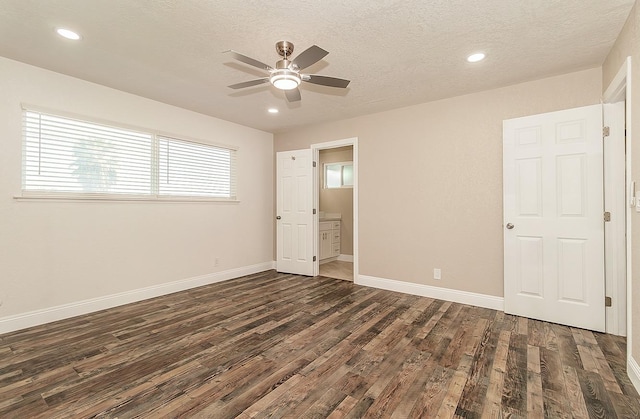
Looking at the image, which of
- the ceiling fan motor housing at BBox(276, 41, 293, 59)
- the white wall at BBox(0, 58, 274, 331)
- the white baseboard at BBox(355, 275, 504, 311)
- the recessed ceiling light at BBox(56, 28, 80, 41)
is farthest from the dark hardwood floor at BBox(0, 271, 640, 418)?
the recessed ceiling light at BBox(56, 28, 80, 41)

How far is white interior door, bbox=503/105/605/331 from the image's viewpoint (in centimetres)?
286

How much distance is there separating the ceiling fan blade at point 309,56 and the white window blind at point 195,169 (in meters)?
2.81

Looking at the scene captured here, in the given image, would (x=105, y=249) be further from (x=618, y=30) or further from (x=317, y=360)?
(x=618, y=30)

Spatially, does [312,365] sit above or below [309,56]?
below

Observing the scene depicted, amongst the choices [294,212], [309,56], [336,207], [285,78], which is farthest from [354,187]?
[309,56]

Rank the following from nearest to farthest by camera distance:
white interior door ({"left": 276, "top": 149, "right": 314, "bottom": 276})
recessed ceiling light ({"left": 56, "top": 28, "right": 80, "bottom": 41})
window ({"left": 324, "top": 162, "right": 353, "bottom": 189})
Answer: recessed ceiling light ({"left": 56, "top": 28, "right": 80, "bottom": 41}), white interior door ({"left": 276, "top": 149, "right": 314, "bottom": 276}), window ({"left": 324, "top": 162, "right": 353, "bottom": 189})

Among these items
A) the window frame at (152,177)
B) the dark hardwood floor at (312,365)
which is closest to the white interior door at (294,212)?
the window frame at (152,177)

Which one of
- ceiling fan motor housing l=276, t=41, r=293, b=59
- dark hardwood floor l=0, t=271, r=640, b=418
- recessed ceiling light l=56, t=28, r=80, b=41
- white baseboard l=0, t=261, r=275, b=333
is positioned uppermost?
recessed ceiling light l=56, t=28, r=80, b=41

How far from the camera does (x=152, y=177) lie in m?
4.00

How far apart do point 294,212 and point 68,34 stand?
12.0 ft

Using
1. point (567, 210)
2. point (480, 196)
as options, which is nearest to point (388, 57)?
point (480, 196)

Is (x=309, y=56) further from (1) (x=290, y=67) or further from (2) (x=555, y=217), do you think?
(2) (x=555, y=217)

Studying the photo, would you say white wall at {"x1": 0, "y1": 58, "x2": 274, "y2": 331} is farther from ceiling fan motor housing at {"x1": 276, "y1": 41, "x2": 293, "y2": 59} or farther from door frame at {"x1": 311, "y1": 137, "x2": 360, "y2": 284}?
ceiling fan motor housing at {"x1": 276, "y1": 41, "x2": 293, "y2": 59}

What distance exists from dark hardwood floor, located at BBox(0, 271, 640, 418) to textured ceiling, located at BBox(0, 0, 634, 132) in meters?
2.65
